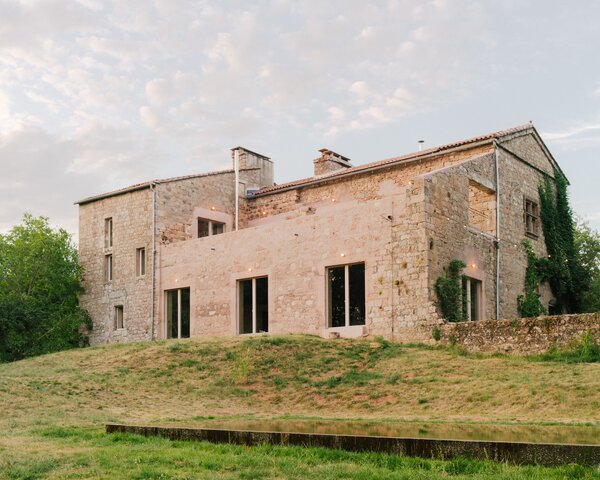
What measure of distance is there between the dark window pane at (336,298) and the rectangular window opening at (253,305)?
2596mm

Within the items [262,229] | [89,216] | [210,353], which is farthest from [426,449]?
[89,216]

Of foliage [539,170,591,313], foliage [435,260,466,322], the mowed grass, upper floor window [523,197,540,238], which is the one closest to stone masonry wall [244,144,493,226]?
upper floor window [523,197,540,238]

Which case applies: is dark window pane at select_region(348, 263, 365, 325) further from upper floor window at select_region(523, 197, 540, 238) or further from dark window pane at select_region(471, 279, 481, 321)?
upper floor window at select_region(523, 197, 540, 238)

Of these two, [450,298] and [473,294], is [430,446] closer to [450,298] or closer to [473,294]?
[450,298]

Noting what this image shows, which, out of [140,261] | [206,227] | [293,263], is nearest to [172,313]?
[140,261]

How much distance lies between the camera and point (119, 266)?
28219 millimetres

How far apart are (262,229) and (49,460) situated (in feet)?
52.8

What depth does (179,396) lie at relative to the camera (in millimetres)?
16047

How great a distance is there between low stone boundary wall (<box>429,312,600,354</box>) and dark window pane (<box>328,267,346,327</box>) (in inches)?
153

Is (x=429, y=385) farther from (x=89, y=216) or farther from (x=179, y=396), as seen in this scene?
(x=89, y=216)

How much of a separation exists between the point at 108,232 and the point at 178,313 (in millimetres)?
5551

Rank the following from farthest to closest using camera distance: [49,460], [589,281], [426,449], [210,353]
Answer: [589,281], [210,353], [49,460], [426,449]

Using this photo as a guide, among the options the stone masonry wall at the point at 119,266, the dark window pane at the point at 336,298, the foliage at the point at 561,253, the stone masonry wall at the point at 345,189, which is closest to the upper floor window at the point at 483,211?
the stone masonry wall at the point at 345,189

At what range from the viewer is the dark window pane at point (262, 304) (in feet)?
76.2
